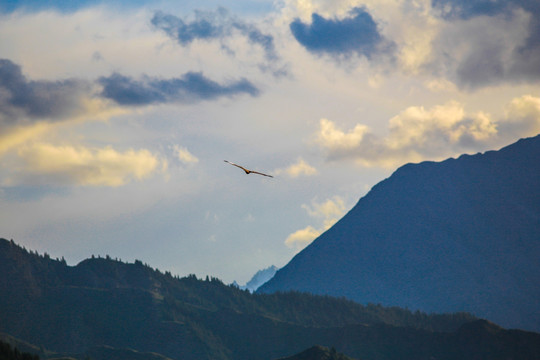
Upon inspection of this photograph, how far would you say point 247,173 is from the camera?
429ft
